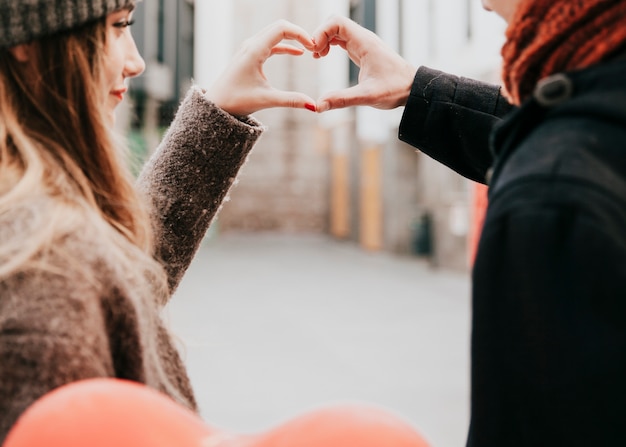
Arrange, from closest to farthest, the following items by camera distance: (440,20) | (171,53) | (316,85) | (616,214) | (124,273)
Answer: (616,214) < (124,273) < (440,20) < (171,53) < (316,85)

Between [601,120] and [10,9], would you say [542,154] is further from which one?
[10,9]

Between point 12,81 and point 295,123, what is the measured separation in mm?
23703

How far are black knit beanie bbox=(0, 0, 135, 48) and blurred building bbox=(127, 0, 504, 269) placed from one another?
6.87m

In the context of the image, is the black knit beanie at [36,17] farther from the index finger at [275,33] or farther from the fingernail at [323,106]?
the fingernail at [323,106]

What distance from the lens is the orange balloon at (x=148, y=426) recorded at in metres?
0.67

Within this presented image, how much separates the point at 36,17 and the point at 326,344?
5.54m

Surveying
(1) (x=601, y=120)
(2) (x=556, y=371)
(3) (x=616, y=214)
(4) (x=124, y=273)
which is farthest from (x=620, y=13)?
(4) (x=124, y=273)

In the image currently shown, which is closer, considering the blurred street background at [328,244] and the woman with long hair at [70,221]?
the woman with long hair at [70,221]

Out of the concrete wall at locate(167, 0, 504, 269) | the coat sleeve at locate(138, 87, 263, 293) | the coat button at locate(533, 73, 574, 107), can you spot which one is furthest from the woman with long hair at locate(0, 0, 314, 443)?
the concrete wall at locate(167, 0, 504, 269)

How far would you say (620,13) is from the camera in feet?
2.68

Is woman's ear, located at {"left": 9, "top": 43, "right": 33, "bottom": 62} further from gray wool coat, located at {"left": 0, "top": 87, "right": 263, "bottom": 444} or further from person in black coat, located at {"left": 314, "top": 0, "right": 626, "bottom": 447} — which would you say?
person in black coat, located at {"left": 314, "top": 0, "right": 626, "bottom": 447}

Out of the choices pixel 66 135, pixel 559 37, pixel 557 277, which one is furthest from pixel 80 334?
pixel 559 37

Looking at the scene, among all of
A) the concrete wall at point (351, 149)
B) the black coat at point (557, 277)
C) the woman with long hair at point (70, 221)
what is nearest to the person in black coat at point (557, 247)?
the black coat at point (557, 277)

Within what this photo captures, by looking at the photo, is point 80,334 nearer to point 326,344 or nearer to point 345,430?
point 345,430
